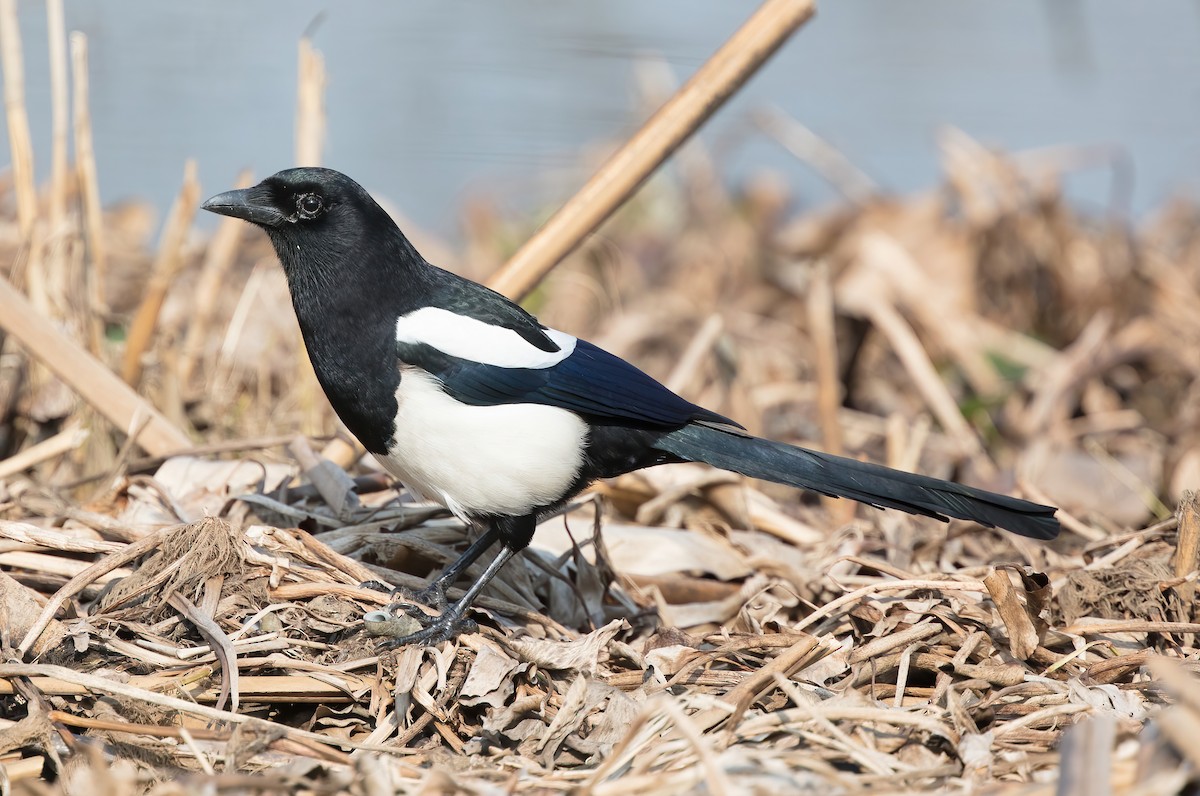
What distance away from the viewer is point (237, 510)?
104 inches

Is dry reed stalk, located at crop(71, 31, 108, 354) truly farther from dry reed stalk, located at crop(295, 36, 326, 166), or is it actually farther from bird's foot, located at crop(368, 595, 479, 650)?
bird's foot, located at crop(368, 595, 479, 650)

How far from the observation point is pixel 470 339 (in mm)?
2449

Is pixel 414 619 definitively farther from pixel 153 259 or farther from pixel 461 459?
pixel 153 259

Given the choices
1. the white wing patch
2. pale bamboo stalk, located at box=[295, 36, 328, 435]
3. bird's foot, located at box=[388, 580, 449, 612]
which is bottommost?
bird's foot, located at box=[388, 580, 449, 612]

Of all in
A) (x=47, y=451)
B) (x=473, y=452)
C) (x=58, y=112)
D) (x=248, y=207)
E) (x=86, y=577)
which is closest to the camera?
(x=86, y=577)

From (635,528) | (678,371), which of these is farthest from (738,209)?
(635,528)

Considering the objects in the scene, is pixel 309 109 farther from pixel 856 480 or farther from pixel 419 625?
pixel 856 480

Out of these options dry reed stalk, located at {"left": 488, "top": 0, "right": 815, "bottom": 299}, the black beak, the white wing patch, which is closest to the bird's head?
the black beak

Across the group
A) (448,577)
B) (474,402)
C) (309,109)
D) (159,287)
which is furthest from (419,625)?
(309,109)

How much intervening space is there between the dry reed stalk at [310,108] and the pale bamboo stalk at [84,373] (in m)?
0.78

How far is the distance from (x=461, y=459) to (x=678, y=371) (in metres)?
1.44

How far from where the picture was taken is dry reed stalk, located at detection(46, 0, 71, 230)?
10.2ft

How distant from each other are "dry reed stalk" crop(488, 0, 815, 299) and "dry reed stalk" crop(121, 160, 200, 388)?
37.2 inches

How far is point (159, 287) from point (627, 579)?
1.43m
